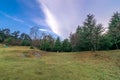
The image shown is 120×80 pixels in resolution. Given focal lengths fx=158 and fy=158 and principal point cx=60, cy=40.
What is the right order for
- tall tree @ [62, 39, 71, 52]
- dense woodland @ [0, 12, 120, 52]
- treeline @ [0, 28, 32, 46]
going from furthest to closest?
treeline @ [0, 28, 32, 46]
tall tree @ [62, 39, 71, 52]
dense woodland @ [0, 12, 120, 52]

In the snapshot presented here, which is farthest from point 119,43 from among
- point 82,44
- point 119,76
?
point 119,76

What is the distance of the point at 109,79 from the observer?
61.4ft

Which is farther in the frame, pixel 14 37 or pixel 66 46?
pixel 14 37

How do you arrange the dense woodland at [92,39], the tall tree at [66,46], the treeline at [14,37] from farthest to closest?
the treeline at [14,37] < the tall tree at [66,46] < the dense woodland at [92,39]

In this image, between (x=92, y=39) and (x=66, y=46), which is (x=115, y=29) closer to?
(x=92, y=39)

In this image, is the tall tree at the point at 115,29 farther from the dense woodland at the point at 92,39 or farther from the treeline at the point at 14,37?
the treeline at the point at 14,37

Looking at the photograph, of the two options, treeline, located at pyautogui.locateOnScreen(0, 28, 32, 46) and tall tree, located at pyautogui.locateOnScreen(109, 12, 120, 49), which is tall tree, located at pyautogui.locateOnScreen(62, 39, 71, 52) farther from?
treeline, located at pyautogui.locateOnScreen(0, 28, 32, 46)

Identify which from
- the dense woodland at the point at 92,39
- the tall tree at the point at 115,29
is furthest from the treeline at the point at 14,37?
the tall tree at the point at 115,29

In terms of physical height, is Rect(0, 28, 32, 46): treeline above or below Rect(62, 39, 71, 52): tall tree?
above

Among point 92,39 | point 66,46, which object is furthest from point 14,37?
point 92,39

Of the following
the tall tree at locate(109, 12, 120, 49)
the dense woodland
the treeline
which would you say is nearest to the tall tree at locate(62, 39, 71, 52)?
the dense woodland

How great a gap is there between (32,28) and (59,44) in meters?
35.0

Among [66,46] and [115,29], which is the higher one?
[115,29]

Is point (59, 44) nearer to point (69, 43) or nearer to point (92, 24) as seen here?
point (69, 43)
